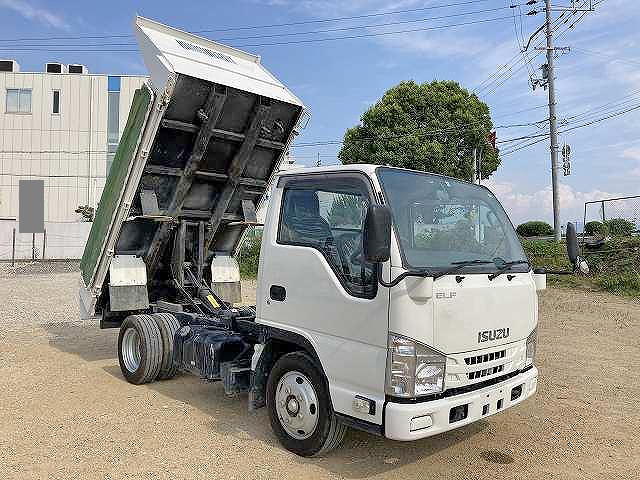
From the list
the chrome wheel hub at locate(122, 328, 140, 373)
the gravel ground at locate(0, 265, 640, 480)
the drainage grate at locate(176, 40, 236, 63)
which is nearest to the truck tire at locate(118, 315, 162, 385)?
the chrome wheel hub at locate(122, 328, 140, 373)

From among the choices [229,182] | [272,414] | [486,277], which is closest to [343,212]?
[486,277]

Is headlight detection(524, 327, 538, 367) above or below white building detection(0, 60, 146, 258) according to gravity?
below

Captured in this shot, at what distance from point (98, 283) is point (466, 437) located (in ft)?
16.4

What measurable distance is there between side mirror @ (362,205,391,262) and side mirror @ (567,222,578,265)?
201 centimetres

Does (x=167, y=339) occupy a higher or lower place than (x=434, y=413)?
higher

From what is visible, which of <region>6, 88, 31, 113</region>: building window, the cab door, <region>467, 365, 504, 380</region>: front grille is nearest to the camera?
the cab door

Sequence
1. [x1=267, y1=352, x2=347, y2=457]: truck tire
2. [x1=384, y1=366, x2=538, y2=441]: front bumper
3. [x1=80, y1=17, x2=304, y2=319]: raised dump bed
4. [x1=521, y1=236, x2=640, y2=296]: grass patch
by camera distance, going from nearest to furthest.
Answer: [x1=384, y1=366, x2=538, y2=441]: front bumper → [x1=267, y1=352, x2=347, y2=457]: truck tire → [x1=80, y1=17, x2=304, y2=319]: raised dump bed → [x1=521, y1=236, x2=640, y2=296]: grass patch

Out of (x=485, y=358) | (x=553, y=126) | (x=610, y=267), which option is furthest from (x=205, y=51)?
(x=553, y=126)

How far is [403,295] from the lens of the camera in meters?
3.88

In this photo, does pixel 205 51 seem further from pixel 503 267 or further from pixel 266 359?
pixel 503 267

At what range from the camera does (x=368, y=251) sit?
3689 mm

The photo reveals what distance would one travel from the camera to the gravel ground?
448cm

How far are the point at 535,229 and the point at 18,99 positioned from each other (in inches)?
1231

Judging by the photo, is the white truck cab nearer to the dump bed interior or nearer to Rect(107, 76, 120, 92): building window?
the dump bed interior
